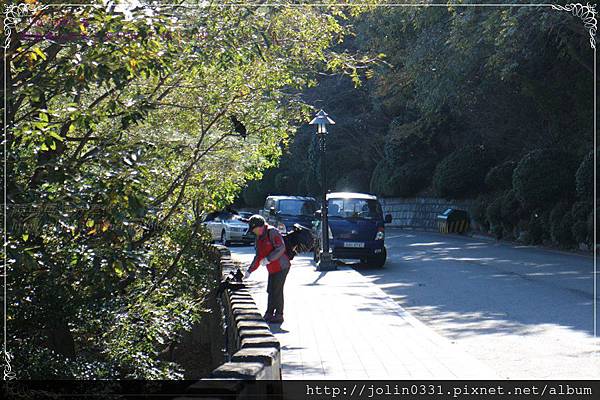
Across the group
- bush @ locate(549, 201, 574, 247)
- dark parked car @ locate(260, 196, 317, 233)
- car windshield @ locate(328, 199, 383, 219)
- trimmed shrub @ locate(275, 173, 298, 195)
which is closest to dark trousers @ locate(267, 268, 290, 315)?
car windshield @ locate(328, 199, 383, 219)

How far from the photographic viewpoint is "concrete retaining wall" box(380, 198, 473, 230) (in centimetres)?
4741

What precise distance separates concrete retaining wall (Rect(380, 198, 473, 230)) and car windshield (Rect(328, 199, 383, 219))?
19523 mm

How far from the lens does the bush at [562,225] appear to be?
29.1 metres

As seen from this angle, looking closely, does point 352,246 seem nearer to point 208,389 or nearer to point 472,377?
point 472,377

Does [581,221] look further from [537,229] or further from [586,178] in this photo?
[537,229]

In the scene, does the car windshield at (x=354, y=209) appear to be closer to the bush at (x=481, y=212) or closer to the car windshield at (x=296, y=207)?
the car windshield at (x=296, y=207)

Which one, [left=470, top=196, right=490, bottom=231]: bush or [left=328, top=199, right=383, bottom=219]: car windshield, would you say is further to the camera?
[left=470, top=196, right=490, bottom=231]: bush

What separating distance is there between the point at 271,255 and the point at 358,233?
12.6 meters

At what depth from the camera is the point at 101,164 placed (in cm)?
783

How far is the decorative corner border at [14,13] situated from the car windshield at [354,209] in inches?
703

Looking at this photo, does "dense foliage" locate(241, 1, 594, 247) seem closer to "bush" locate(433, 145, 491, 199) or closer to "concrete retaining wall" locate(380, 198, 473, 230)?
"bush" locate(433, 145, 491, 199)

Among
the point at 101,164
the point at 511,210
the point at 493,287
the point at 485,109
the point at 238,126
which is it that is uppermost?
the point at 485,109

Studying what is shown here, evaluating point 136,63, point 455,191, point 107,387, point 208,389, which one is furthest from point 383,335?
point 455,191

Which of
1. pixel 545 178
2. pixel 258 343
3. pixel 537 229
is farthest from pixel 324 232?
pixel 258 343
